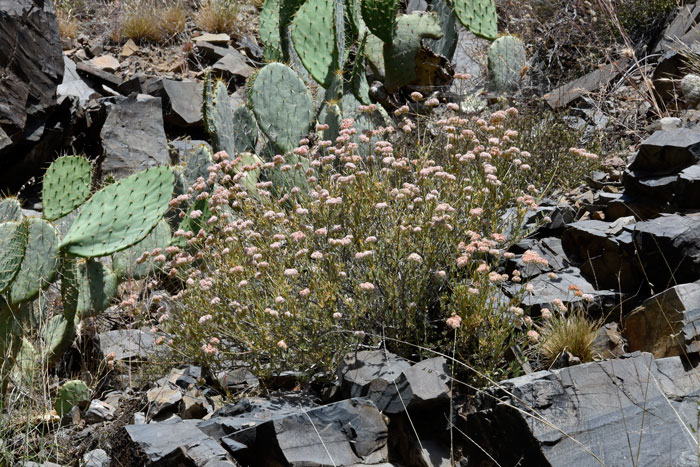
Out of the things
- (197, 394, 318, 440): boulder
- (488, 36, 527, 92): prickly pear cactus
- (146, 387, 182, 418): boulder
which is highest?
(488, 36, 527, 92): prickly pear cactus

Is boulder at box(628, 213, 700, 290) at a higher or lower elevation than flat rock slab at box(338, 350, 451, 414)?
higher

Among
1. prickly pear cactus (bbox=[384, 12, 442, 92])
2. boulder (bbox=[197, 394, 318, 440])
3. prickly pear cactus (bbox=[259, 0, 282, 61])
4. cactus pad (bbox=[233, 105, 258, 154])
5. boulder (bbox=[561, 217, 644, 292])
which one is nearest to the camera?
boulder (bbox=[197, 394, 318, 440])

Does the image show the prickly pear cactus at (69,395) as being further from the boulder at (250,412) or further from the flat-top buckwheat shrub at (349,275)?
the boulder at (250,412)

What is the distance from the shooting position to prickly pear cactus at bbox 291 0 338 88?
18.9 feet

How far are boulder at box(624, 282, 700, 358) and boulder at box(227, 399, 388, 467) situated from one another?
4.33 feet

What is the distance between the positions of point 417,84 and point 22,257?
4.66m

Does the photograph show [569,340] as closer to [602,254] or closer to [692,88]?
[602,254]

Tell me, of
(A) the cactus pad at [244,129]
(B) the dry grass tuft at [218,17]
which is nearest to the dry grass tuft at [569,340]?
(A) the cactus pad at [244,129]

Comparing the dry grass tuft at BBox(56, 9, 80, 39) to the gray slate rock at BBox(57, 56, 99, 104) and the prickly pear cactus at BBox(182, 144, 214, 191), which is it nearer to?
the gray slate rock at BBox(57, 56, 99, 104)

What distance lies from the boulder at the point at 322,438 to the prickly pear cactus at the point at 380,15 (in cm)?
434

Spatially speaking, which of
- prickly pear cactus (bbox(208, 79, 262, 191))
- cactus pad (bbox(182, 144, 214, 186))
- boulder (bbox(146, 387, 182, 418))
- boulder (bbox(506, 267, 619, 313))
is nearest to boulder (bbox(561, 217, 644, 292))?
boulder (bbox(506, 267, 619, 313))

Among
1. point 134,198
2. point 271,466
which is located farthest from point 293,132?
point 271,466

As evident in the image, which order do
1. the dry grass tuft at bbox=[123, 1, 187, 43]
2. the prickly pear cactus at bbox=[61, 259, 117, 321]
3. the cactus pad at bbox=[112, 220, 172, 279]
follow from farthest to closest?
the dry grass tuft at bbox=[123, 1, 187, 43]
the cactus pad at bbox=[112, 220, 172, 279]
the prickly pear cactus at bbox=[61, 259, 117, 321]

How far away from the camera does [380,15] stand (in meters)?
6.60
